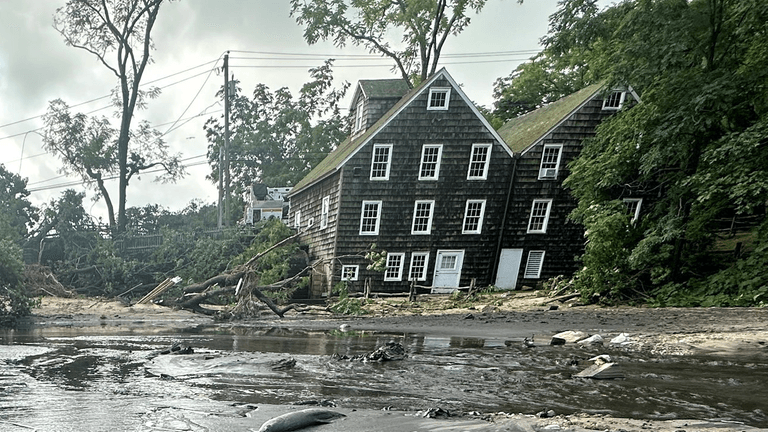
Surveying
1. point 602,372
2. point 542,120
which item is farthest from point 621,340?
point 542,120

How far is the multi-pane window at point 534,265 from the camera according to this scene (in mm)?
29156

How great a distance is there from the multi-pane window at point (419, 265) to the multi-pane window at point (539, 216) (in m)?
4.80

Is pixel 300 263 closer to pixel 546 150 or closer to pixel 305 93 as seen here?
pixel 546 150

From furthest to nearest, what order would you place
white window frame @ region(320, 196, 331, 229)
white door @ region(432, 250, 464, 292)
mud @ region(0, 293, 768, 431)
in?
white window frame @ region(320, 196, 331, 229) < white door @ region(432, 250, 464, 292) < mud @ region(0, 293, 768, 431)

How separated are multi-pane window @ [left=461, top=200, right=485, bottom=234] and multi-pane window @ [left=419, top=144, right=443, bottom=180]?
199 cm

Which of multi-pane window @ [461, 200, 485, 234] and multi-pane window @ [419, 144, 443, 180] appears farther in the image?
multi-pane window @ [461, 200, 485, 234]

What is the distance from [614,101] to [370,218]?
39.2 ft

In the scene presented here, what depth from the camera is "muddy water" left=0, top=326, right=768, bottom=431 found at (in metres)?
6.50

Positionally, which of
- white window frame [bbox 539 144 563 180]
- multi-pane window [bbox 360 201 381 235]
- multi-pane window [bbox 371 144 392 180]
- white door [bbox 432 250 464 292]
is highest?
white window frame [bbox 539 144 563 180]

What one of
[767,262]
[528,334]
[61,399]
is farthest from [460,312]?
[61,399]

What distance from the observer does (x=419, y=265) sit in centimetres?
2866

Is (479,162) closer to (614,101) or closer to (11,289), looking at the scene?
(614,101)

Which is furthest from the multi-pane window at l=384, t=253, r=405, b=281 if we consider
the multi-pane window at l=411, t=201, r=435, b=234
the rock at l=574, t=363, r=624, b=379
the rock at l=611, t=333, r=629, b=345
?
the rock at l=574, t=363, r=624, b=379

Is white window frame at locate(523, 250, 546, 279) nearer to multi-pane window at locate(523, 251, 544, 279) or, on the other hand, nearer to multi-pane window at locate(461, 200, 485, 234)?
multi-pane window at locate(523, 251, 544, 279)
